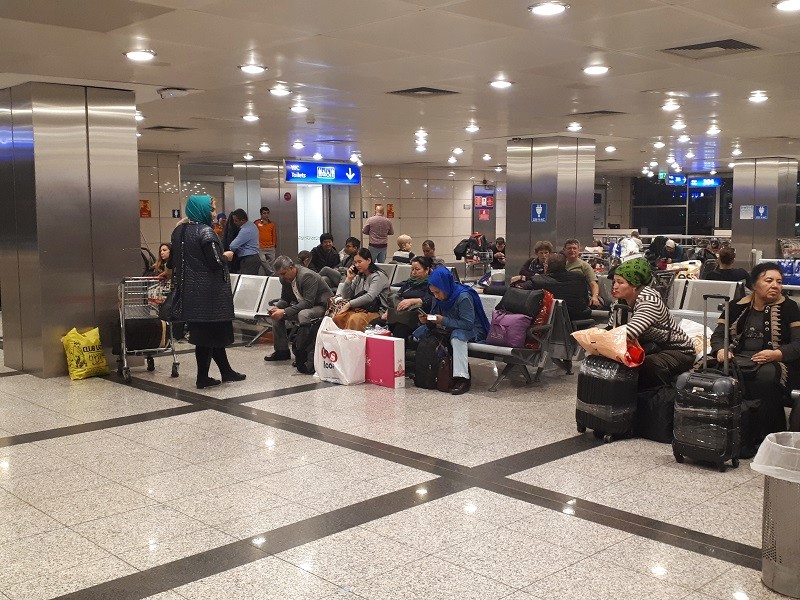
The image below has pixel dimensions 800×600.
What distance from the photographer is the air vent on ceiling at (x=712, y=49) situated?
7.75 meters

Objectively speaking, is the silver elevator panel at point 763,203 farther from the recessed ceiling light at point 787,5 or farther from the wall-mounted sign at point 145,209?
the recessed ceiling light at point 787,5

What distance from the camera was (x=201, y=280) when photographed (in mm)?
8719

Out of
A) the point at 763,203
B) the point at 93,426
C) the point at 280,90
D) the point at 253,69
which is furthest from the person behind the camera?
the point at 763,203

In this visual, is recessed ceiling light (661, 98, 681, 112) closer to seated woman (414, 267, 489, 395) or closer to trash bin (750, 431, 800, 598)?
seated woman (414, 267, 489, 395)

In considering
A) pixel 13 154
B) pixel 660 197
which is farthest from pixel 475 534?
pixel 660 197

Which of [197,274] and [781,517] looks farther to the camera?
[197,274]

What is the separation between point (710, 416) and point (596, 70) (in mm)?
4576

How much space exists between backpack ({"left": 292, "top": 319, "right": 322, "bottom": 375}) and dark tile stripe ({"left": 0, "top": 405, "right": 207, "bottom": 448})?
6.19ft

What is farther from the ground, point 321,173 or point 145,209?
point 321,173

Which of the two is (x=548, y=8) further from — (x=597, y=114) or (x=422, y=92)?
(x=597, y=114)

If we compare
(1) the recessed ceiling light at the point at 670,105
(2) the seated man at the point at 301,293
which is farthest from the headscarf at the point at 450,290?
(1) the recessed ceiling light at the point at 670,105

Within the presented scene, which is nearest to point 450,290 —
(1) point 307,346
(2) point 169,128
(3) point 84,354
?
(1) point 307,346

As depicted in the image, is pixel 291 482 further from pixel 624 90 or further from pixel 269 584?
pixel 624 90

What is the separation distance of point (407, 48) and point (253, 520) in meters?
4.76
